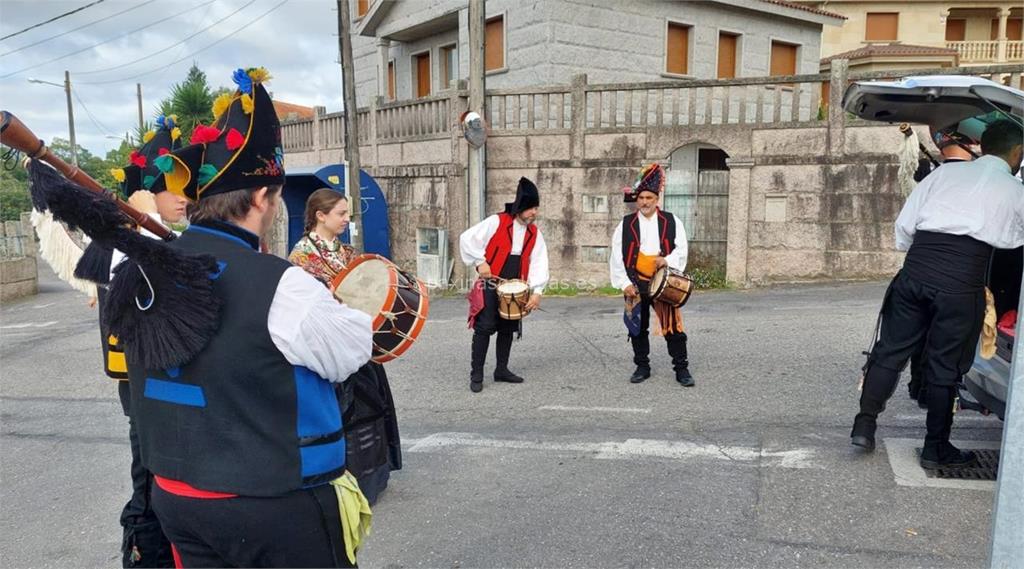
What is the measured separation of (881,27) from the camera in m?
32.3

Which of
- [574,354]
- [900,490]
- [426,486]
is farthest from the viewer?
[574,354]

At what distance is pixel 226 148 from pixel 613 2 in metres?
16.2

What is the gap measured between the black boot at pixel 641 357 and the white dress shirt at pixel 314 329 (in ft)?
15.6

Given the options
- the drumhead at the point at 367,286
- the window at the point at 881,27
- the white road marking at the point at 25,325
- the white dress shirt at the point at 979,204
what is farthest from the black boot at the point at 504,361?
the window at the point at 881,27

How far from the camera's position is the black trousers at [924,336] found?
4121mm

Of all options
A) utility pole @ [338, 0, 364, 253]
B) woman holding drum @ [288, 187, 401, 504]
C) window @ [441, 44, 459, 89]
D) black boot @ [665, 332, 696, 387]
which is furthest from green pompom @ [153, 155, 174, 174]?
window @ [441, 44, 459, 89]

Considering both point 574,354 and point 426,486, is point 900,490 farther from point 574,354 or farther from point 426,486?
point 574,354

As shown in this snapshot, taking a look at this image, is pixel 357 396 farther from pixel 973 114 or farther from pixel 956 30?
pixel 956 30

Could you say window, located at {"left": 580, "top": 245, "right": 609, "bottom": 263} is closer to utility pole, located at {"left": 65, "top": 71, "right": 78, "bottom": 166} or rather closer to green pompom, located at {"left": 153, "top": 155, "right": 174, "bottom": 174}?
green pompom, located at {"left": 153, "top": 155, "right": 174, "bottom": 174}

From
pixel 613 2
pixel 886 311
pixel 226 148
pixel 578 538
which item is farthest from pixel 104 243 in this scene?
pixel 613 2

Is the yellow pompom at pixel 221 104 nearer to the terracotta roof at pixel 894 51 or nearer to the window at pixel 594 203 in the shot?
the window at pixel 594 203

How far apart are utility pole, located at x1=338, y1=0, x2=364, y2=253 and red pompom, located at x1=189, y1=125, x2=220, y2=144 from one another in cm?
1125

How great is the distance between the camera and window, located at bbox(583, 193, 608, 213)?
1288 centimetres

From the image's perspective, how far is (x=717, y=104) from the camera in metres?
12.8
